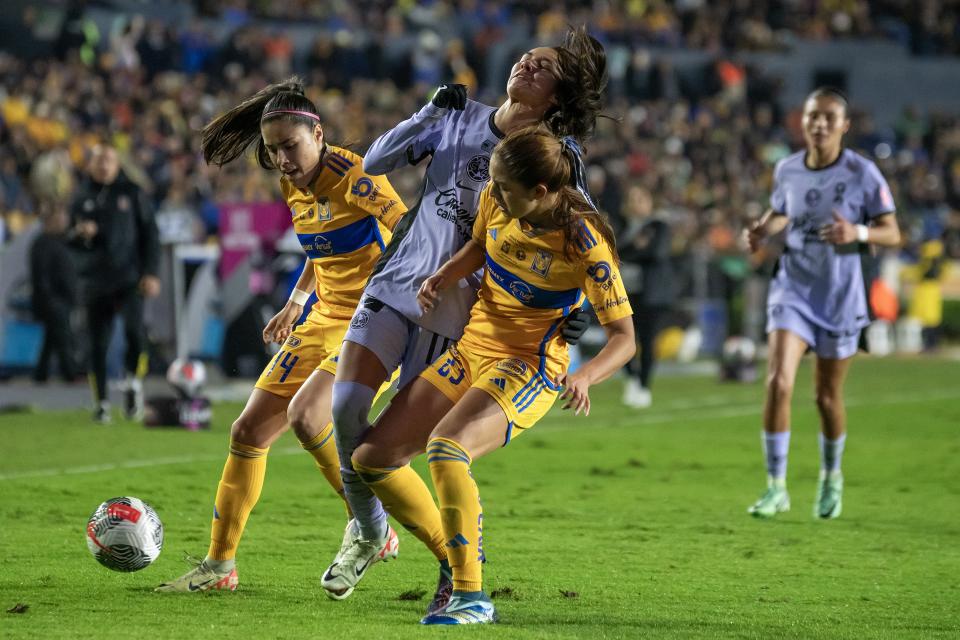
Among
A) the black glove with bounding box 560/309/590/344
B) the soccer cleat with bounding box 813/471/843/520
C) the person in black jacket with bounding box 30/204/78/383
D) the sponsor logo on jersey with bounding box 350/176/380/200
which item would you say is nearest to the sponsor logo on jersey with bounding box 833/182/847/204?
the soccer cleat with bounding box 813/471/843/520

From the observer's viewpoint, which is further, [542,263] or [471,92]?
[471,92]

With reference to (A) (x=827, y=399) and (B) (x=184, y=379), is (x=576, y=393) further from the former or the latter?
(B) (x=184, y=379)

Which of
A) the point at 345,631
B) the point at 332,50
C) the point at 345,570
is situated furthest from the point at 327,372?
the point at 332,50

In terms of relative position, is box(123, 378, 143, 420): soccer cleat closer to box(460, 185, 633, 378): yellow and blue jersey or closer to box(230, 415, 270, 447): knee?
box(230, 415, 270, 447): knee

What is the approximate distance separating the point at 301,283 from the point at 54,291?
9823 mm

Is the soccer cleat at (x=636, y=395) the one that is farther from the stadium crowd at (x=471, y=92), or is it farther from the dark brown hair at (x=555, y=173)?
the dark brown hair at (x=555, y=173)

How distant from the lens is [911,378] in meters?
19.8

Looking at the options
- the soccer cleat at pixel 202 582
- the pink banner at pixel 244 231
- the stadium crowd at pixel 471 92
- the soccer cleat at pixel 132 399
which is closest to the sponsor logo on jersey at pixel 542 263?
the soccer cleat at pixel 202 582

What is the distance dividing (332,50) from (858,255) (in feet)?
66.2

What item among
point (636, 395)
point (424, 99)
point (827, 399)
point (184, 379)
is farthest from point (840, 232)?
point (424, 99)

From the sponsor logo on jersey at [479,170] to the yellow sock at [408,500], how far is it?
117cm

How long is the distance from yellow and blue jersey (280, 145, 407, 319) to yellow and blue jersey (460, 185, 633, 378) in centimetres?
82

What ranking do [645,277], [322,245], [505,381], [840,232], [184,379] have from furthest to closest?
[645,277]
[184,379]
[840,232]
[322,245]
[505,381]

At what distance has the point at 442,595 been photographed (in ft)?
18.2
